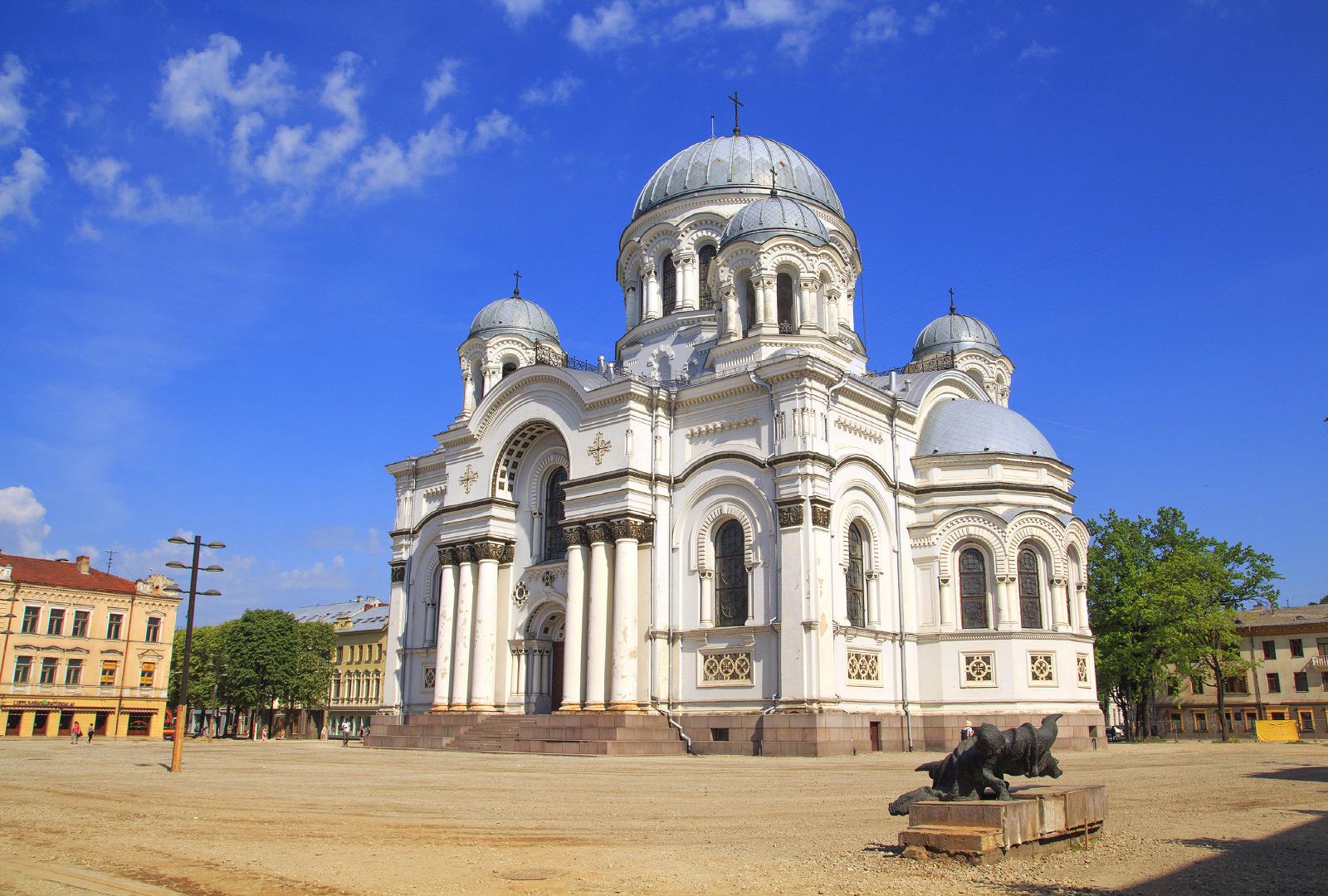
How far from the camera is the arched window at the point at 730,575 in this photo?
30.2 metres

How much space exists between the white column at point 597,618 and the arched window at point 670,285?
10.8m

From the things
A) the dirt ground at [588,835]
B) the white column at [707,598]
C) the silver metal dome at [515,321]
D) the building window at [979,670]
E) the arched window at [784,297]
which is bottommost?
the dirt ground at [588,835]

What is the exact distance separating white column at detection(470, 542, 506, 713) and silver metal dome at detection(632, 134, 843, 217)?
1457 cm

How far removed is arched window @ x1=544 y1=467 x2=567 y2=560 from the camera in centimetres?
3572

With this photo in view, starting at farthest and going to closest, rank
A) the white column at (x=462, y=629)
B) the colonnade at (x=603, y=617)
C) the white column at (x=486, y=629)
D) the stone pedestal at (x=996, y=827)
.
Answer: the white column at (x=462, y=629) → the white column at (x=486, y=629) → the colonnade at (x=603, y=617) → the stone pedestal at (x=996, y=827)

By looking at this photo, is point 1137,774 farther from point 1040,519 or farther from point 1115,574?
point 1115,574

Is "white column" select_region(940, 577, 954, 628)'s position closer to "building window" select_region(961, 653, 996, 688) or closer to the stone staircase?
"building window" select_region(961, 653, 996, 688)

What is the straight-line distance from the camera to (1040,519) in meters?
32.0

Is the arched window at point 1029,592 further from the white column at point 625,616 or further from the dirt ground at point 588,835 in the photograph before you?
the dirt ground at point 588,835

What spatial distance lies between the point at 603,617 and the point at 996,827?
23.1 m

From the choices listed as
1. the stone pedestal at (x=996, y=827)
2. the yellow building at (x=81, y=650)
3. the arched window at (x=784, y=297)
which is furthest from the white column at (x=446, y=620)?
the stone pedestal at (x=996, y=827)

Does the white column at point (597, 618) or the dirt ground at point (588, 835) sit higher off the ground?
the white column at point (597, 618)

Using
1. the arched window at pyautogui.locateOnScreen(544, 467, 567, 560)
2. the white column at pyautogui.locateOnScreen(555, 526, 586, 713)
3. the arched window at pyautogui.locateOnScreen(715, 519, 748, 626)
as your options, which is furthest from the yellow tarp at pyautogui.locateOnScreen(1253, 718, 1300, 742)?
the arched window at pyautogui.locateOnScreen(544, 467, 567, 560)

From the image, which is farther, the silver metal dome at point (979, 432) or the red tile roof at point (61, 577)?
the red tile roof at point (61, 577)
